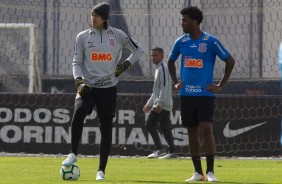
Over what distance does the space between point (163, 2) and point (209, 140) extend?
818 cm

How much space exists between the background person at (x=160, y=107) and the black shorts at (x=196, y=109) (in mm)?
6761

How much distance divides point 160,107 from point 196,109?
6984mm

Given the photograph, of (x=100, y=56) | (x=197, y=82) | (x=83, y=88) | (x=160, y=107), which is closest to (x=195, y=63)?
(x=197, y=82)

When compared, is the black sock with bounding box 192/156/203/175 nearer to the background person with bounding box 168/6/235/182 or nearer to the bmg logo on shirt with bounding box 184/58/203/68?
the background person with bounding box 168/6/235/182

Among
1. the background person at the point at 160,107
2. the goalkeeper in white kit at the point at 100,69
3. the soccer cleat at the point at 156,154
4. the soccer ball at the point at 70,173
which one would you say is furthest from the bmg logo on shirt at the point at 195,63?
the soccer cleat at the point at 156,154

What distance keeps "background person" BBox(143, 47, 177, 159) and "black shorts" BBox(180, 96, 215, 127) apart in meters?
6.76

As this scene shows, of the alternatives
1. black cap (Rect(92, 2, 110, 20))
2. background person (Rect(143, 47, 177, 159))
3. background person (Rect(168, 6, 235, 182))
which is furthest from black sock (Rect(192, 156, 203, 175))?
background person (Rect(143, 47, 177, 159))

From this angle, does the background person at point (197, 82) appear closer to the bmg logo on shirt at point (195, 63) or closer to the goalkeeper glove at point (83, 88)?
the bmg logo on shirt at point (195, 63)

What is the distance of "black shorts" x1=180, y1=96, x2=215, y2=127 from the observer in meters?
12.9

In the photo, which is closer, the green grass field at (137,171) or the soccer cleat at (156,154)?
the green grass field at (137,171)

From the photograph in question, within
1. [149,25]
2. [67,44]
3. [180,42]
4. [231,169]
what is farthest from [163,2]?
[180,42]

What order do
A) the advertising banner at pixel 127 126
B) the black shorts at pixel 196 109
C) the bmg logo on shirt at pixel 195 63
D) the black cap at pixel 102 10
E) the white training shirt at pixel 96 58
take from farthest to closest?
the advertising banner at pixel 127 126, the bmg logo on shirt at pixel 195 63, the black shorts at pixel 196 109, the white training shirt at pixel 96 58, the black cap at pixel 102 10

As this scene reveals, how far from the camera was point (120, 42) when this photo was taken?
13.0 meters

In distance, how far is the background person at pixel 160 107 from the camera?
1992 centimetres
